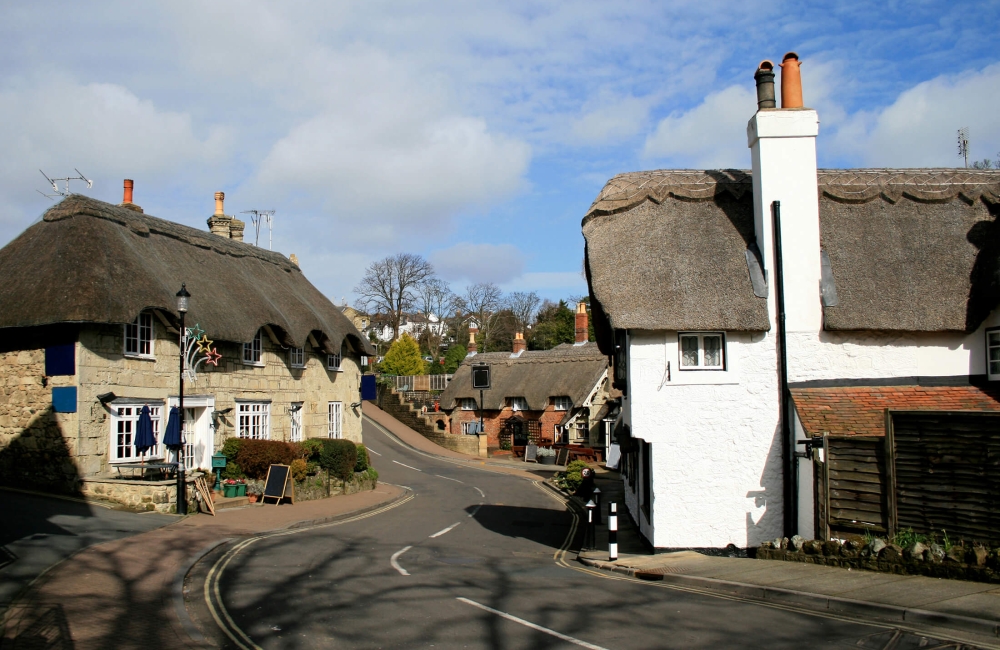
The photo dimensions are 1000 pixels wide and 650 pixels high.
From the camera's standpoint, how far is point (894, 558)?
11.0 m

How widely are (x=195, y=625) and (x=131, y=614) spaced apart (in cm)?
91

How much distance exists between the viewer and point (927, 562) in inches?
419

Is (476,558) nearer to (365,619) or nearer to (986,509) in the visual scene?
(365,619)

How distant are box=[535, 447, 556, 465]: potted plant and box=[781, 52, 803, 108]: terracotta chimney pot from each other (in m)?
27.8

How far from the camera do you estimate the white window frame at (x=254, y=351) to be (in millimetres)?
25234

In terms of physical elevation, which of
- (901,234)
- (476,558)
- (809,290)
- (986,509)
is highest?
(901,234)

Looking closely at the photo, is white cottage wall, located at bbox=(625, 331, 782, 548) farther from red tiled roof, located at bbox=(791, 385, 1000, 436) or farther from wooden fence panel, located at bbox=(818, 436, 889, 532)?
wooden fence panel, located at bbox=(818, 436, 889, 532)

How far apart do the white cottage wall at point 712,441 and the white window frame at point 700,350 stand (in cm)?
12

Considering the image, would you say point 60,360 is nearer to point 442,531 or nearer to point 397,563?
point 442,531

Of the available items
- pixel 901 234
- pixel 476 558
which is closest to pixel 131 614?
pixel 476 558

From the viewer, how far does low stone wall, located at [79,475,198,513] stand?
1806 cm

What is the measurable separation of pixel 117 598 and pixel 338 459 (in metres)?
14.9

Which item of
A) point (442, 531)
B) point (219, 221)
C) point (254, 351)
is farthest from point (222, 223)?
point (442, 531)

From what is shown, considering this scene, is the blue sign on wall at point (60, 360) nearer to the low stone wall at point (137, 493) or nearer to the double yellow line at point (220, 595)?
the low stone wall at point (137, 493)
